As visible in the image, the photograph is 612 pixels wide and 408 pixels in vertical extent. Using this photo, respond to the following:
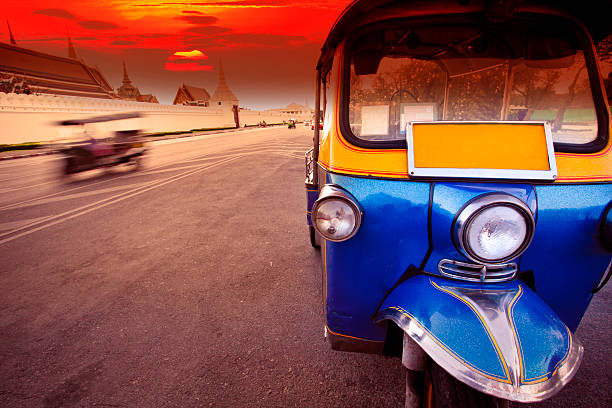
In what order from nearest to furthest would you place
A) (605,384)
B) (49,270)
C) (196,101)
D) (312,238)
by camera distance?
(605,384) < (49,270) < (312,238) < (196,101)

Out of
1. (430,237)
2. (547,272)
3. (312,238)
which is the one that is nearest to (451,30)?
(430,237)

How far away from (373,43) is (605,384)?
282 cm

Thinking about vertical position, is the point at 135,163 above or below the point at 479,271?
below

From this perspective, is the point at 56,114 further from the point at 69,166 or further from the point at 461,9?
the point at 461,9

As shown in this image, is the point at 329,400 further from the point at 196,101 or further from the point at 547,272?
the point at 196,101

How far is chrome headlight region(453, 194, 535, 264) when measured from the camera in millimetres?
1378

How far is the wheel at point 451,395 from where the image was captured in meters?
1.24

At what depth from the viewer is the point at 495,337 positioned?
1217 millimetres

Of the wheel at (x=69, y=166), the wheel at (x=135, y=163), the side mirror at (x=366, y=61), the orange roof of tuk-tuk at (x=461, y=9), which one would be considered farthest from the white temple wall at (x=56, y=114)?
the orange roof of tuk-tuk at (x=461, y=9)

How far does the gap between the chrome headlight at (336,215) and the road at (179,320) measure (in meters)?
1.22

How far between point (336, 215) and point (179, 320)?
210 cm

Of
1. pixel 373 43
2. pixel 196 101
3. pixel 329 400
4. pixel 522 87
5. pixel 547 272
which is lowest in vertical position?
pixel 329 400

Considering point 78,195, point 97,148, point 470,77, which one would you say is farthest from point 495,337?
point 97,148

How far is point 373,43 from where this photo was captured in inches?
74.0
